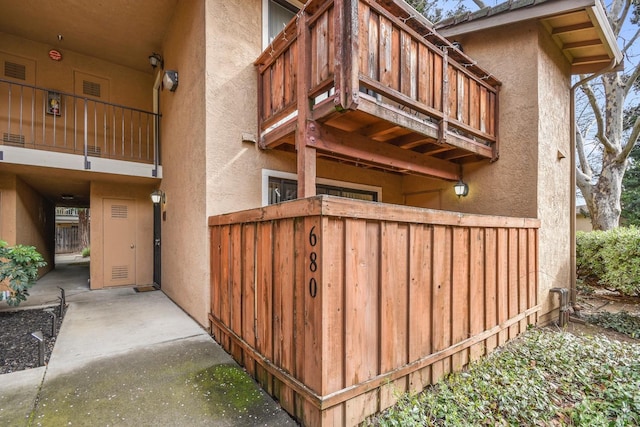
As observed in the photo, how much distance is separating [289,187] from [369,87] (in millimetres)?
2249

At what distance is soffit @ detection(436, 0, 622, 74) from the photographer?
4500 millimetres

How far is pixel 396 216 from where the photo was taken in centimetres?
249

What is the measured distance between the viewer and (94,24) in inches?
239

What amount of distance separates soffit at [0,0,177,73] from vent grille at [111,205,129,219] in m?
3.72

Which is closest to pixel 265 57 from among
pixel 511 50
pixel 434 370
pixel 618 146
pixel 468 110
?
pixel 468 110

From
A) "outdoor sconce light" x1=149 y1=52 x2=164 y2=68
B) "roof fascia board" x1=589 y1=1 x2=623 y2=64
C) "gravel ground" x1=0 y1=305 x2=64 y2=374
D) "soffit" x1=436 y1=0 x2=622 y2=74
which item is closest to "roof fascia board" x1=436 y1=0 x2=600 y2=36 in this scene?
"soffit" x1=436 y1=0 x2=622 y2=74

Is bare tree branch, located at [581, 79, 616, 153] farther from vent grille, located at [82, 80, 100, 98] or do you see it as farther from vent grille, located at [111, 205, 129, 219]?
vent grille, located at [82, 80, 100, 98]

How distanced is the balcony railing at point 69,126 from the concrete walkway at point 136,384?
13.5 ft

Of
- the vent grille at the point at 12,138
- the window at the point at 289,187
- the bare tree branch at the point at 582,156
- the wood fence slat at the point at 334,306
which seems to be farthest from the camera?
the bare tree branch at the point at 582,156

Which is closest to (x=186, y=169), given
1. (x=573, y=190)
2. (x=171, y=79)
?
(x=171, y=79)

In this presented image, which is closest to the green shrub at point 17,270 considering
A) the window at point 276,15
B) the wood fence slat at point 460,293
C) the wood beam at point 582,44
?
the window at point 276,15

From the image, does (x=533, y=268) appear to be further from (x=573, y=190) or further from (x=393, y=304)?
(x=393, y=304)

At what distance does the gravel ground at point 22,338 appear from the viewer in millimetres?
3096

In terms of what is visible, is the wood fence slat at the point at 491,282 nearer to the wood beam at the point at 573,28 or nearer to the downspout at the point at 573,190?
the downspout at the point at 573,190
